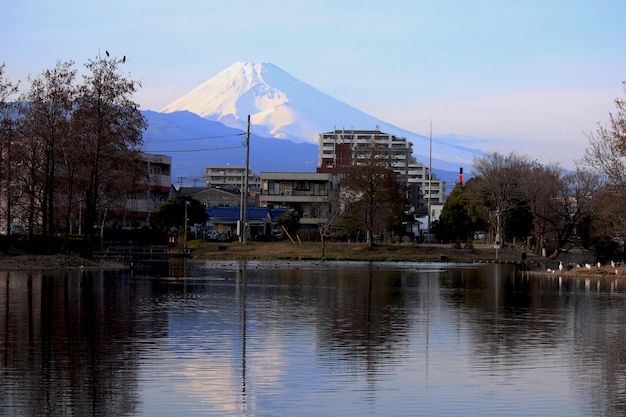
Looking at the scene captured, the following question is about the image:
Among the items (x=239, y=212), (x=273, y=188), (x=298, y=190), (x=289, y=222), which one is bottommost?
(x=289, y=222)

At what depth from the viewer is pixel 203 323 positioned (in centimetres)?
1952

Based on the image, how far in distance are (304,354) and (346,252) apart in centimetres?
5255

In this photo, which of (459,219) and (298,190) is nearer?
(459,219)

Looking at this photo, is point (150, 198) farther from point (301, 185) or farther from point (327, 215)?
point (327, 215)

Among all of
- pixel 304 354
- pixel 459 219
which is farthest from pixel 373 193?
pixel 304 354

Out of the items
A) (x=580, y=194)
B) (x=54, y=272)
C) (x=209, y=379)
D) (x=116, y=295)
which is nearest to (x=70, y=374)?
(x=209, y=379)

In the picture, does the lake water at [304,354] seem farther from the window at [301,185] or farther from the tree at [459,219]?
the window at [301,185]

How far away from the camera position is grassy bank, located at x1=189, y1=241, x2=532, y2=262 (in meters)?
64.7

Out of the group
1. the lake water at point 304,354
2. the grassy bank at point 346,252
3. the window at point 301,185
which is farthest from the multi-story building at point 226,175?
the lake water at point 304,354

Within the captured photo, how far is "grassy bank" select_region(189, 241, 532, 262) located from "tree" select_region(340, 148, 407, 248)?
250 cm

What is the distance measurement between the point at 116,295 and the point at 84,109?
837 inches

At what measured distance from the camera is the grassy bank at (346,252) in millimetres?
64688

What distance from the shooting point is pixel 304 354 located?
596 inches

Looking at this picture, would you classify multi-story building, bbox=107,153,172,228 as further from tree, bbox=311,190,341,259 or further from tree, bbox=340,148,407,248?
tree, bbox=340,148,407,248
